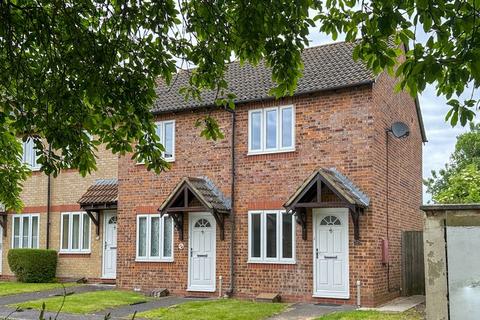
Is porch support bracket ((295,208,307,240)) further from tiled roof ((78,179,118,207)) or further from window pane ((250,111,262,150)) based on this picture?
tiled roof ((78,179,118,207))

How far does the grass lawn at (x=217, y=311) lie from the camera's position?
14080 mm

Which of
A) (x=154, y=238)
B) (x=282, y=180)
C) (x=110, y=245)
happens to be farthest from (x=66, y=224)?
(x=282, y=180)

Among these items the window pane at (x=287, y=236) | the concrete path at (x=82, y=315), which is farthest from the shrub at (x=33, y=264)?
the window pane at (x=287, y=236)

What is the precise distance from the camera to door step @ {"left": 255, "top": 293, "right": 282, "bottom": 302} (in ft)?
54.3

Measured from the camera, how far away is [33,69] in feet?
25.7

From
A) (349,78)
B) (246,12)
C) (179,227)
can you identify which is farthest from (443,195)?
(246,12)

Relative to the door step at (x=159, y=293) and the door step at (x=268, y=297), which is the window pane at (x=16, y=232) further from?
the door step at (x=268, y=297)

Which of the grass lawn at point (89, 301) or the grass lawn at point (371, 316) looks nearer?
the grass lawn at point (371, 316)

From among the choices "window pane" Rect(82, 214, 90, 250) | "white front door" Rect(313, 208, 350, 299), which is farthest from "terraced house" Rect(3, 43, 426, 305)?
"window pane" Rect(82, 214, 90, 250)

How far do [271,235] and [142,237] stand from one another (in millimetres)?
4764

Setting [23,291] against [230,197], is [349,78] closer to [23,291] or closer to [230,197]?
[230,197]

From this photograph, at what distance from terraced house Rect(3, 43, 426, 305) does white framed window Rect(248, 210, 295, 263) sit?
0.03m

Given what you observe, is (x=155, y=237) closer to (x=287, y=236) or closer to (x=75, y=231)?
(x=287, y=236)

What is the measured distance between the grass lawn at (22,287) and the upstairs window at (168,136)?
19.9 ft
